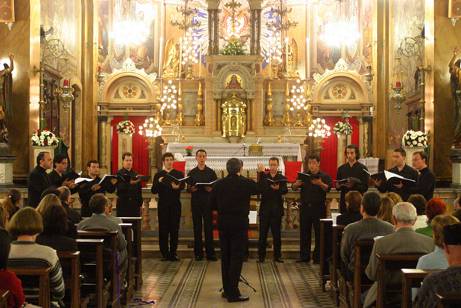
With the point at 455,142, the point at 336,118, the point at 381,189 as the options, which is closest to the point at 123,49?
the point at 336,118

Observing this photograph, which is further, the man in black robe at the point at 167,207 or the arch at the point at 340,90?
the arch at the point at 340,90

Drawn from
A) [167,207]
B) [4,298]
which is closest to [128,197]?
[167,207]

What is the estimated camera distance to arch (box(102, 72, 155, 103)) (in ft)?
84.9

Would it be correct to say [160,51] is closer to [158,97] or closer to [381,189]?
[158,97]

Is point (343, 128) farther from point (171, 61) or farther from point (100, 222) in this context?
point (100, 222)

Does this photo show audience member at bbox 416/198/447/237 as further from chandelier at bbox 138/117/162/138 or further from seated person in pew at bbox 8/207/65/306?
chandelier at bbox 138/117/162/138

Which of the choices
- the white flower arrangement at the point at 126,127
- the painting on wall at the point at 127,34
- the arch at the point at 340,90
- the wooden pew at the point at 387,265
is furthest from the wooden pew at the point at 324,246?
the painting on wall at the point at 127,34

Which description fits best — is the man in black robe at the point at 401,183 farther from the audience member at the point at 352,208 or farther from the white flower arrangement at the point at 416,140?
the white flower arrangement at the point at 416,140

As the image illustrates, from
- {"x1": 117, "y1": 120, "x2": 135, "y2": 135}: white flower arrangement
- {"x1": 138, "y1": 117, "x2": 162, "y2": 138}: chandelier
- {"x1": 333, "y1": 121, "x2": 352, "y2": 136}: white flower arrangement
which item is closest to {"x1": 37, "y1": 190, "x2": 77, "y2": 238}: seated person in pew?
{"x1": 333, "y1": 121, "x2": 352, "y2": 136}: white flower arrangement

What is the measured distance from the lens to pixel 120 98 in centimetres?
2608

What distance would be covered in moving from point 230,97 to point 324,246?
47.3ft

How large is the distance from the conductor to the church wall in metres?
7.83

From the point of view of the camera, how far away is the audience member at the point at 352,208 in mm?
8523

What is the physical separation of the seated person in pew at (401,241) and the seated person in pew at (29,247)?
2593 mm
